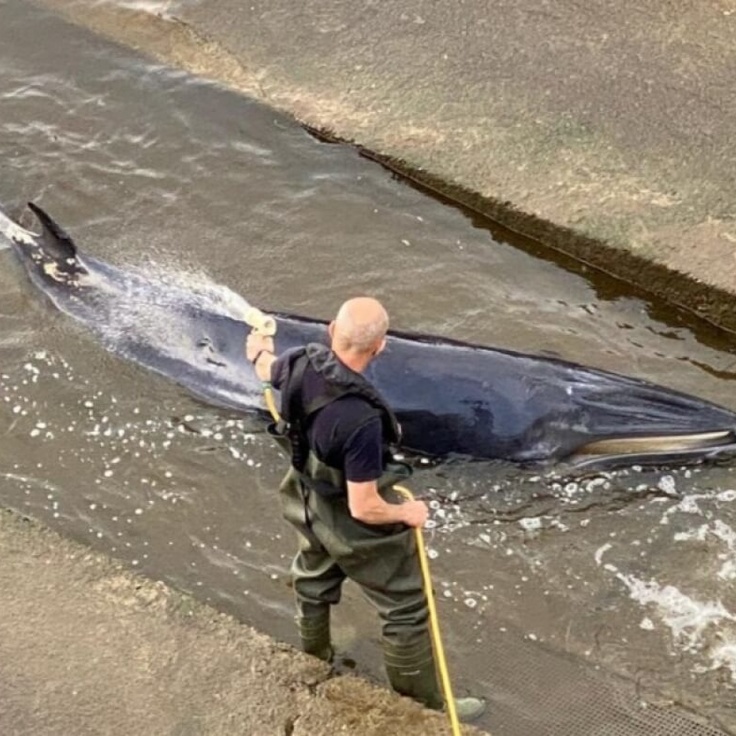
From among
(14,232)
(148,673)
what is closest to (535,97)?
(14,232)

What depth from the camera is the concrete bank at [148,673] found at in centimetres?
407

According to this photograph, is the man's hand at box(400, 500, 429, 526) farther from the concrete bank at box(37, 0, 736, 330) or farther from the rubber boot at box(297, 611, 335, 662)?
the concrete bank at box(37, 0, 736, 330)

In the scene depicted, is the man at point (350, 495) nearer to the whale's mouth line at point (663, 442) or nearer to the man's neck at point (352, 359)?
the man's neck at point (352, 359)

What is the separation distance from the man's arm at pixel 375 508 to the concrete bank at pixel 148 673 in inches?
29.9

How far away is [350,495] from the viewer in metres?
3.68

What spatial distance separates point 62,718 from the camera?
4098 millimetres

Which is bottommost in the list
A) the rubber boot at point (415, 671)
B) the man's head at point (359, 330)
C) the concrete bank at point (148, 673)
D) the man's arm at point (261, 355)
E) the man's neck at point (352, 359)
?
the concrete bank at point (148, 673)

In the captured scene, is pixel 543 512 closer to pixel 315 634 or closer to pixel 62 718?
pixel 315 634

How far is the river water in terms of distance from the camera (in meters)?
4.90

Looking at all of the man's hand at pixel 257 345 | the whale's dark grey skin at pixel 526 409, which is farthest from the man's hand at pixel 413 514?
the whale's dark grey skin at pixel 526 409

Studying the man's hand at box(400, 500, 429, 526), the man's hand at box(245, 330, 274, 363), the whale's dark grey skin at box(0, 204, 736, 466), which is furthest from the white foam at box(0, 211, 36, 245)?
the man's hand at box(400, 500, 429, 526)

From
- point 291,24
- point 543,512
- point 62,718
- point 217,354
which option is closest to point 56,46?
point 291,24

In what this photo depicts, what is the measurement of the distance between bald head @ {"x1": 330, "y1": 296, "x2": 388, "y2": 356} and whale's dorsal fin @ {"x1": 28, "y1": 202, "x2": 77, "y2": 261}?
3.23 metres

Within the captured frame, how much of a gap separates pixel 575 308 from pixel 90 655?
3309 millimetres
